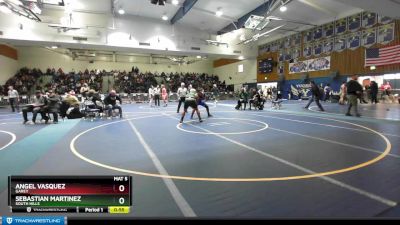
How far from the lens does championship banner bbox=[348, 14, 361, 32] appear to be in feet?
72.1

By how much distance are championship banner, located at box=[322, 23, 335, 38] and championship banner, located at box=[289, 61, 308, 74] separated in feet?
10.7

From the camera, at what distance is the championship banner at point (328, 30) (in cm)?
2428

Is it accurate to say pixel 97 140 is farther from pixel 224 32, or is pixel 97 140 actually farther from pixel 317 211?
pixel 224 32

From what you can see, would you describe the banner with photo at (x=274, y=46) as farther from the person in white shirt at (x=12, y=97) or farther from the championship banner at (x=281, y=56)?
the person in white shirt at (x=12, y=97)

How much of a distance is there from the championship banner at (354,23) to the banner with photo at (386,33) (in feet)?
Result: 5.93

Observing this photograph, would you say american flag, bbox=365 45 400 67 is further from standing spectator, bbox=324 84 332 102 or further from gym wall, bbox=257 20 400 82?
standing spectator, bbox=324 84 332 102

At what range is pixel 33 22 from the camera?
72.4ft

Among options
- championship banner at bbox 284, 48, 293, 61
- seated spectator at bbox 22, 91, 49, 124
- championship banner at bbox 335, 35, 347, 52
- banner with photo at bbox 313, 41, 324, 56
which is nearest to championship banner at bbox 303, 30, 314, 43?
banner with photo at bbox 313, 41, 324, 56

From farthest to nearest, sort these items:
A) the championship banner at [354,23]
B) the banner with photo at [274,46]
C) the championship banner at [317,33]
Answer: the banner with photo at [274,46] < the championship banner at [317,33] < the championship banner at [354,23]

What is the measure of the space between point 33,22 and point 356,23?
Result: 2586 cm

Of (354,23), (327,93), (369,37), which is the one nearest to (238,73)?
(327,93)

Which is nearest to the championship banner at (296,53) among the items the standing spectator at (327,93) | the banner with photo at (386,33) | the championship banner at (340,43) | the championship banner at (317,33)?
the championship banner at (317,33)

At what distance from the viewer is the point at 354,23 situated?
73.2 ft

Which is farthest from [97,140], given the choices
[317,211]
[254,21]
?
[254,21]
